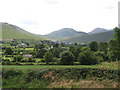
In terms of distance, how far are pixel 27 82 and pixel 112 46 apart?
2575cm

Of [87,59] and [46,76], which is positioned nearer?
[46,76]

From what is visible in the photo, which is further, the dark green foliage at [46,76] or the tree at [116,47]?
the tree at [116,47]

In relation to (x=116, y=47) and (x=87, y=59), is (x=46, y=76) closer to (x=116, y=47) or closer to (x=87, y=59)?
(x=116, y=47)

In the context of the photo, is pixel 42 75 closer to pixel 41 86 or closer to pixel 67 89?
pixel 41 86

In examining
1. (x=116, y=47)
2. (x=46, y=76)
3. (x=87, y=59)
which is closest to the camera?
(x=46, y=76)

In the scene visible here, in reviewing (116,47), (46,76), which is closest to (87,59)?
(116,47)

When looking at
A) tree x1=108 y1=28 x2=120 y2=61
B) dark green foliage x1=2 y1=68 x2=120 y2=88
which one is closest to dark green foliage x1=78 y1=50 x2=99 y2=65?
tree x1=108 y1=28 x2=120 y2=61

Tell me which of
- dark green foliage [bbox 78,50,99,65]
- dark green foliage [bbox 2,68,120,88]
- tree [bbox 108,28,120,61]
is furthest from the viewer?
dark green foliage [bbox 78,50,99,65]

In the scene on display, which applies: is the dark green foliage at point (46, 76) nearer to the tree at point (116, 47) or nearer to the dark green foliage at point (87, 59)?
the tree at point (116, 47)

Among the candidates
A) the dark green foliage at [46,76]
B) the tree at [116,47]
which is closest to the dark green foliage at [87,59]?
the tree at [116,47]

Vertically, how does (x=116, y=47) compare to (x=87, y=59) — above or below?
A: above

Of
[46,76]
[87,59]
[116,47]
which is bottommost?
[46,76]

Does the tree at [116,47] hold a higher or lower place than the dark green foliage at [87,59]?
higher

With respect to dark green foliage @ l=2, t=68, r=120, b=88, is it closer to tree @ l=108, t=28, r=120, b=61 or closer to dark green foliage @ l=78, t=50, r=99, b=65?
tree @ l=108, t=28, r=120, b=61
